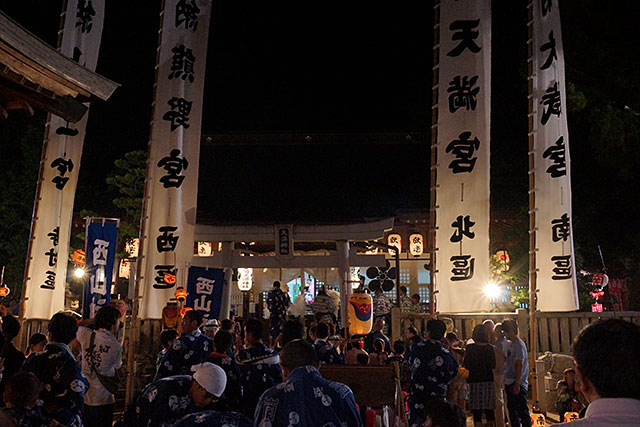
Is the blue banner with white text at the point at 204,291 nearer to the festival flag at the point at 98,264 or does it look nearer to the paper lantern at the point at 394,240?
the festival flag at the point at 98,264

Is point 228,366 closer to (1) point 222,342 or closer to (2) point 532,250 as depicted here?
(1) point 222,342

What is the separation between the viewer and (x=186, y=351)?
5.78 m

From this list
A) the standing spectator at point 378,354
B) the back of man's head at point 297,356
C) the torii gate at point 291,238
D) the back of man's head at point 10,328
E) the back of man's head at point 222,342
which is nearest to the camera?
the back of man's head at point 297,356

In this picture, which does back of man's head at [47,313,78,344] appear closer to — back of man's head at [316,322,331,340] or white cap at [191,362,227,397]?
white cap at [191,362,227,397]

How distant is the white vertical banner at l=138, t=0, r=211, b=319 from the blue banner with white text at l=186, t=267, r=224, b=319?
233mm

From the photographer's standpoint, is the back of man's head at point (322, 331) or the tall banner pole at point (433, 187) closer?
the back of man's head at point (322, 331)

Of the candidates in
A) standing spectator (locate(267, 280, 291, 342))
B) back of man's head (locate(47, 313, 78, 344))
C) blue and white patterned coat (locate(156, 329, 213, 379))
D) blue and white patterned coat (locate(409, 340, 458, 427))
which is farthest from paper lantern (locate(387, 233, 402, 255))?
back of man's head (locate(47, 313, 78, 344))

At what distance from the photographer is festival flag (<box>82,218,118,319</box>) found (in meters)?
9.45

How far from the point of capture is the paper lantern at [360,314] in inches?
543

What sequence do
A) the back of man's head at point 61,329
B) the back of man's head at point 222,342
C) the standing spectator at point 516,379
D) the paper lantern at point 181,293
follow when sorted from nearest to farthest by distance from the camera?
1. the back of man's head at point 61,329
2. the back of man's head at point 222,342
3. the standing spectator at point 516,379
4. the paper lantern at point 181,293

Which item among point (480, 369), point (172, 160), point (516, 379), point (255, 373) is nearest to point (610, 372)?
point (255, 373)

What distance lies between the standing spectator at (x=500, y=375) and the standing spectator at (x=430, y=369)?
134cm

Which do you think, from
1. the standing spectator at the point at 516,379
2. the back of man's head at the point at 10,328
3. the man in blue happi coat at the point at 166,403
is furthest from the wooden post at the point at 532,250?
the back of man's head at the point at 10,328

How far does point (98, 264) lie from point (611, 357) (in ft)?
30.9
